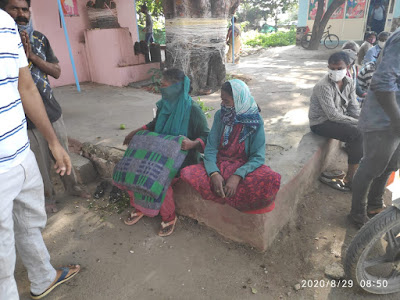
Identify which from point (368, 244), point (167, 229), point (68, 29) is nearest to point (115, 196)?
point (167, 229)

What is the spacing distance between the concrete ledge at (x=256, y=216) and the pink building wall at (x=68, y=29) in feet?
18.6

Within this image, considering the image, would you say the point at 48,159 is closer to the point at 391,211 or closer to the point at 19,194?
the point at 19,194

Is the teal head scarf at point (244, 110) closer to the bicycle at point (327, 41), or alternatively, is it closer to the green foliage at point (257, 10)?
the bicycle at point (327, 41)

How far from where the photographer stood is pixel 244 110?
2135 millimetres

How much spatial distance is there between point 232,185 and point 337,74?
1.78m

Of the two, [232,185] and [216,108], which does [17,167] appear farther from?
[216,108]

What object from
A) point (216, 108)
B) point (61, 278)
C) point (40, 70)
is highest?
point (40, 70)

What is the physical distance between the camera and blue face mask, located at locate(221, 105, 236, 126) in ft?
7.19

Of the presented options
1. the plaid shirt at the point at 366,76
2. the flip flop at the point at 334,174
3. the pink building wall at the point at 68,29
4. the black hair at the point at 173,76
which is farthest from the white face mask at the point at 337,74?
the pink building wall at the point at 68,29

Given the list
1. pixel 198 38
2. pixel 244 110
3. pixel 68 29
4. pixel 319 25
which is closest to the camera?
pixel 244 110

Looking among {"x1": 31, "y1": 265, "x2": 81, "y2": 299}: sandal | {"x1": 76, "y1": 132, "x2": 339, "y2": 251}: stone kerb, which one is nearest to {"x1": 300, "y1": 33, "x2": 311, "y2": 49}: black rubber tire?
{"x1": 76, "y1": 132, "x2": 339, "y2": 251}: stone kerb

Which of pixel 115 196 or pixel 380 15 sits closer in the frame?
pixel 115 196

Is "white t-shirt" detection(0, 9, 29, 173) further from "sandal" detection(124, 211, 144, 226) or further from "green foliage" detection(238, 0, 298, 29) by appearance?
"green foliage" detection(238, 0, 298, 29)

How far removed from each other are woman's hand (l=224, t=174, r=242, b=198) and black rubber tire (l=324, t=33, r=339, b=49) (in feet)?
50.2
